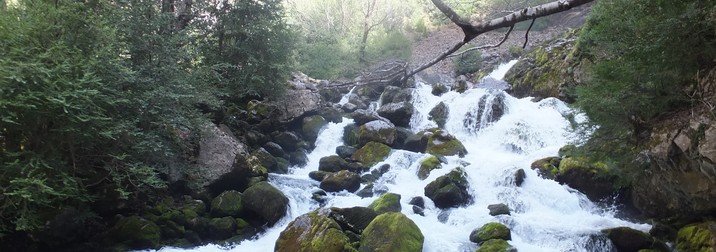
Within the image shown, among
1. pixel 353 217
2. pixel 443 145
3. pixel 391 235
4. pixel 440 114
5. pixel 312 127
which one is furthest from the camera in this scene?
pixel 440 114

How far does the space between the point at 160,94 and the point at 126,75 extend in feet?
2.66

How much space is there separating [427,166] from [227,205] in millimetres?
6574

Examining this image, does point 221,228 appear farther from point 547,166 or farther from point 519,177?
point 547,166

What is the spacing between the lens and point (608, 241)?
384 inches

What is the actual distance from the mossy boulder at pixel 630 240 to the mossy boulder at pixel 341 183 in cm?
709

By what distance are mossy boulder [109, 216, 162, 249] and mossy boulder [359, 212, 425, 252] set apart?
A: 472 centimetres

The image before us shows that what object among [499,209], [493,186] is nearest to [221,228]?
[499,209]

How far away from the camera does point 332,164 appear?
619 inches

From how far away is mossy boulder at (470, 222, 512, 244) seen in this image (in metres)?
9.97

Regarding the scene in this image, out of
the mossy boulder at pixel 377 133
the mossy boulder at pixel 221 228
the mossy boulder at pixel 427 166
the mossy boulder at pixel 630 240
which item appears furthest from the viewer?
the mossy boulder at pixel 377 133

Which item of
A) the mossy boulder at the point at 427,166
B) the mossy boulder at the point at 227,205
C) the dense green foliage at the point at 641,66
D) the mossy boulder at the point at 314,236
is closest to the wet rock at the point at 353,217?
the mossy boulder at the point at 314,236

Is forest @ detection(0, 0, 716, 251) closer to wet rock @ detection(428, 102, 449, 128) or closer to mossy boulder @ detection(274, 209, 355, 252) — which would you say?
mossy boulder @ detection(274, 209, 355, 252)

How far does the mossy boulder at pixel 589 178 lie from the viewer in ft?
38.6

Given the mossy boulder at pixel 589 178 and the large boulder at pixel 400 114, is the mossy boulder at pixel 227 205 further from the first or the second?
the large boulder at pixel 400 114
